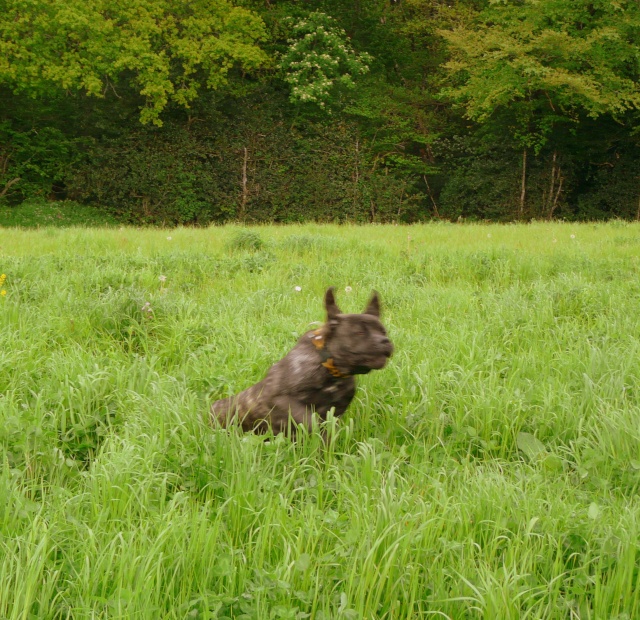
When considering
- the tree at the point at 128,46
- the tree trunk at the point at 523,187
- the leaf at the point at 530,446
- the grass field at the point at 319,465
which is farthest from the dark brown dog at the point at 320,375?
the tree trunk at the point at 523,187

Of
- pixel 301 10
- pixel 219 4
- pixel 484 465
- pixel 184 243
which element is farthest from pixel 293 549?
pixel 301 10

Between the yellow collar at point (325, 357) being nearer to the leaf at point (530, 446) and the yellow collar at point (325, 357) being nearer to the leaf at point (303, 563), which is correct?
the leaf at point (530, 446)

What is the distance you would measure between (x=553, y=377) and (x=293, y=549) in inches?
104

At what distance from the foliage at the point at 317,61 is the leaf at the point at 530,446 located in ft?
65.1

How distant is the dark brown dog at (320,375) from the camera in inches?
130

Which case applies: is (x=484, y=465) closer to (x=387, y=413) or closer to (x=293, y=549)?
(x=387, y=413)

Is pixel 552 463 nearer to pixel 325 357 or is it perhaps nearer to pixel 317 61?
pixel 325 357

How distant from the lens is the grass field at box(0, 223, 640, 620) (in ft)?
7.13

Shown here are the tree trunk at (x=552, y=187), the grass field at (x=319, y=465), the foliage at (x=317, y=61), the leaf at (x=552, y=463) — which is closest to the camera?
the grass field at (x=319, y=465)

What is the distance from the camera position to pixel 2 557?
2203mm

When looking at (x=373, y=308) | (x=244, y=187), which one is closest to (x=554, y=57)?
(x=244, y=187)

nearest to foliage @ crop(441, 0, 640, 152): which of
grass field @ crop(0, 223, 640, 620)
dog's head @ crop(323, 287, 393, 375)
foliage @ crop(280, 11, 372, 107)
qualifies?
foliage @ crop(280, 11, 372, 107)

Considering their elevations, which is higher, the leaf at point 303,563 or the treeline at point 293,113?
the treeline at point 293,113

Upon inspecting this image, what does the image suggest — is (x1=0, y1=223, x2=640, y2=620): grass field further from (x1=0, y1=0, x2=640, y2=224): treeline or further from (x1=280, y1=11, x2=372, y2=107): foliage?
(x1=280, y1=11, x2=372, y2=107): foliage
